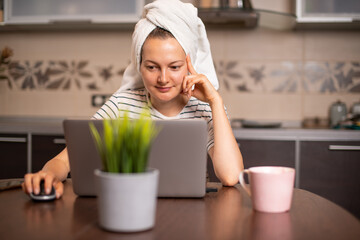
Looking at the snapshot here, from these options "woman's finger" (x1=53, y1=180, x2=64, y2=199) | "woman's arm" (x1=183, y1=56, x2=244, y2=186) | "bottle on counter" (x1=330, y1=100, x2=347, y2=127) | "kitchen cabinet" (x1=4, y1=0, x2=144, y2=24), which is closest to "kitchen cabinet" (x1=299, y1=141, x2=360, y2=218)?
"bottle on counter" (x1=330, y1=100, x2=347, y2=127)

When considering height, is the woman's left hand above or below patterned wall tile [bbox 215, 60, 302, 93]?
below

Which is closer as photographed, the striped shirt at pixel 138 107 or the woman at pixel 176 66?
the woman at pixel 176 66

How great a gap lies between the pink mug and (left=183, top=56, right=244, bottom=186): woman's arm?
32 cm

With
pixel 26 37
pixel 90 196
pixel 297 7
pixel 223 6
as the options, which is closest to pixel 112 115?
pixel 90 196

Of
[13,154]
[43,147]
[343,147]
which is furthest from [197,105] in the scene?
[13,154]

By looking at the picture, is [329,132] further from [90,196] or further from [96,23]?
[90,196]

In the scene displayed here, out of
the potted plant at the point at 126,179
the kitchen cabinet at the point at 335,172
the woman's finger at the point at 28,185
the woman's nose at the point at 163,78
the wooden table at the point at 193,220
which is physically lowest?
the kitchen cabinet at the point at 335,172

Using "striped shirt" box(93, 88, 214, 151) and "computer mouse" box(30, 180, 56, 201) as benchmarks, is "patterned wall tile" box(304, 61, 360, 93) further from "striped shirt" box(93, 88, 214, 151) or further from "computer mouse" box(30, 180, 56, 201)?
"computer mouse" box(30, 180, 56, 201)

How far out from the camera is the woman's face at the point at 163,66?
4.53 ft

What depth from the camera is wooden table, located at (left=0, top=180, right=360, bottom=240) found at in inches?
27.3

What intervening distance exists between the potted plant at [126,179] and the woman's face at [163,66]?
71 centimetres

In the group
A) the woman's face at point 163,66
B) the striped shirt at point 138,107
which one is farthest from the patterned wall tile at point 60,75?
the woman's face at point 163,66

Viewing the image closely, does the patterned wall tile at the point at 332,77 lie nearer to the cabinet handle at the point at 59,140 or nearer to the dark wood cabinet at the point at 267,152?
the dark wood cabinet at the point at 267,152

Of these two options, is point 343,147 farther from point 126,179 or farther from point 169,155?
point 126,179
